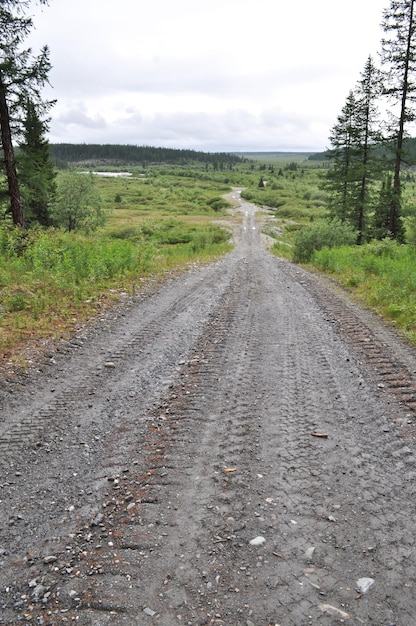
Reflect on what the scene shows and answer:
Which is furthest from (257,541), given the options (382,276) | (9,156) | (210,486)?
(9,156)

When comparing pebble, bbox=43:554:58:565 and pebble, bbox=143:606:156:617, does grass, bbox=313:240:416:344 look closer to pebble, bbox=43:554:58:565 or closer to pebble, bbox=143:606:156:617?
pebble, bbox=143:606:156:617

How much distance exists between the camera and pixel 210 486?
358cm

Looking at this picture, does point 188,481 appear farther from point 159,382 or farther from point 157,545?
point 159,382

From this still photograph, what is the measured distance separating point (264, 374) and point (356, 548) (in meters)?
3.10

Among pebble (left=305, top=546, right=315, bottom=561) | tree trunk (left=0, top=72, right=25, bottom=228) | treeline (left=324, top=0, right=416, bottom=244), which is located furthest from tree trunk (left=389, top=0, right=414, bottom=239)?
pebble (left=305, top=546, right=315, bottom=561)

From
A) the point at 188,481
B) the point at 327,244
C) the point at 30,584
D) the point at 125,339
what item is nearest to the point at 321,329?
the point at 125,339

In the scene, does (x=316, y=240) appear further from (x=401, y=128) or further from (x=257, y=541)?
(x=257, y=541)

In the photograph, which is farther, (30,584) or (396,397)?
(396,397)

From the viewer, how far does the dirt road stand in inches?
102

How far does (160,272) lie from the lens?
47.4 feet

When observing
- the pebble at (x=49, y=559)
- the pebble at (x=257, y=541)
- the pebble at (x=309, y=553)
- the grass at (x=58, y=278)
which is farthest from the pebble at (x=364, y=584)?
the grass at (x=58, y=278)

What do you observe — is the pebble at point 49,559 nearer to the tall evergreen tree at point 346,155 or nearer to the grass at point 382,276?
the grass at point 382,276

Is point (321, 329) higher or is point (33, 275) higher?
point (33, 275)


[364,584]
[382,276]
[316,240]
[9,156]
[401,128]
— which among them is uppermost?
[401,128]
